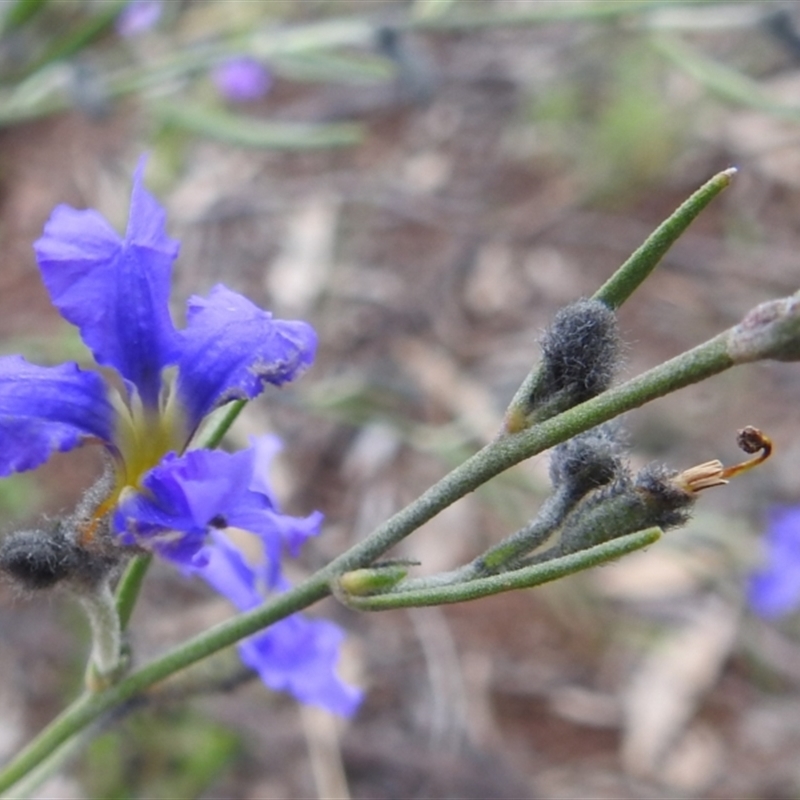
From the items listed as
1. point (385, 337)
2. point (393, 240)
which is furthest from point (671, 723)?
point (393, 240)

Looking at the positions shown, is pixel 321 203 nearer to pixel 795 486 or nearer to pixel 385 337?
pixel 385 337

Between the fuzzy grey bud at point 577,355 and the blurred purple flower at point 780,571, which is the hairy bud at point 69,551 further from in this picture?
the blurred purple flower at point 780,571

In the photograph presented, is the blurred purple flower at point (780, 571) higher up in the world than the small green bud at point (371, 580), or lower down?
higher up

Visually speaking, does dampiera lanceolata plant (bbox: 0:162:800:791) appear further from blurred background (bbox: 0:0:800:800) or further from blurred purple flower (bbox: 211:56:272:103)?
blurred purple flower (bbox: 211:56:272:103)

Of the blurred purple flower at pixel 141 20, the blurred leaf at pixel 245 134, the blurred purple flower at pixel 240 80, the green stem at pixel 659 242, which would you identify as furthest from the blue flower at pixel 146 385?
the blurred purple flower at pixel 240 80

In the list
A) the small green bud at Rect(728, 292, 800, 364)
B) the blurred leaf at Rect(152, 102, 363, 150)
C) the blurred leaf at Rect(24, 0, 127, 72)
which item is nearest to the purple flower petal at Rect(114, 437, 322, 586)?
the small green bud at Rect(728, 292, 800, 364)

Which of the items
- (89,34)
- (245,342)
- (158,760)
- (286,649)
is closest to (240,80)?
(89,34)
